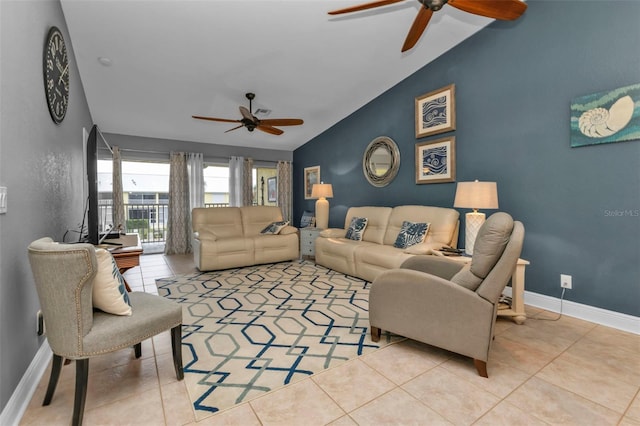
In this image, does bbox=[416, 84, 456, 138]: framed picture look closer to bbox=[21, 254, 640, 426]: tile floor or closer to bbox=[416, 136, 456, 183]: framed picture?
bbox=[416, 136, 456, 183]: framed picture

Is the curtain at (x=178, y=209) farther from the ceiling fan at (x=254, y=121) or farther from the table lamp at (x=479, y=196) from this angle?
the table lamp at (x=479, y=196)

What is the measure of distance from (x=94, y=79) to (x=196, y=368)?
3.79 metres

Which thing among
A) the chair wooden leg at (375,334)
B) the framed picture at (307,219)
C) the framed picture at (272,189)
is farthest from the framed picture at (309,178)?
the chair wooden leg at (375,334)

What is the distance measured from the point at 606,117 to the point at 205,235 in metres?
A: 4.53

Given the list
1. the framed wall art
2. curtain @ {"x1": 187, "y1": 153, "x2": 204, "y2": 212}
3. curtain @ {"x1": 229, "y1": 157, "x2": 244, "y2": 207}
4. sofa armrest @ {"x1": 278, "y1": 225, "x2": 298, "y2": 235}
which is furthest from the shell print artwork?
curtain @ {"x1": 187, "y1": 153, "x2": 204, "y2": 212}

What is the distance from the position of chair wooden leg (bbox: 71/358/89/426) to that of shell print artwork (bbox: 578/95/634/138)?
3.80 m

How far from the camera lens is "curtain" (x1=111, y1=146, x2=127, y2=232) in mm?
5359

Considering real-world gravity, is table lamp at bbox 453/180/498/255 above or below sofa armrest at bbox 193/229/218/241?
above

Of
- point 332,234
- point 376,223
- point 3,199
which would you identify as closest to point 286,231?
point 332,234

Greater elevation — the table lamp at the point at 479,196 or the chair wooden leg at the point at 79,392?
the table lamp at the point at 479,196

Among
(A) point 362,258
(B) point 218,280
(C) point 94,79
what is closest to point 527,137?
(A) point 362,258

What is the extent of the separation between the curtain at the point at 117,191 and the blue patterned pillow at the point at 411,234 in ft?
16.3

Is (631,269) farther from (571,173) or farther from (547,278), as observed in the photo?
(571,173)

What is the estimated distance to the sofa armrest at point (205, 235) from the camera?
13.6ft
